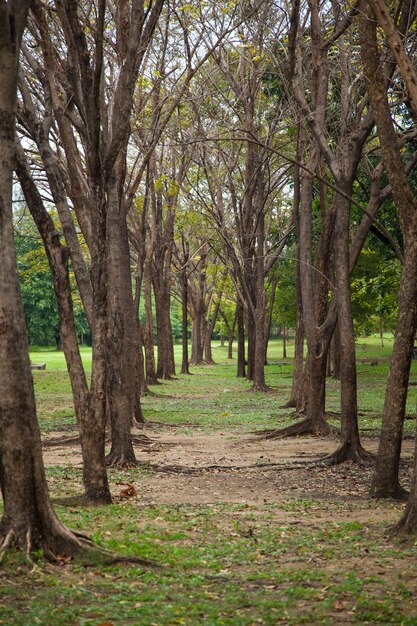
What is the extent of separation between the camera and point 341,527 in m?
9.53

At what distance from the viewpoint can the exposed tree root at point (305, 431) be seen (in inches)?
718

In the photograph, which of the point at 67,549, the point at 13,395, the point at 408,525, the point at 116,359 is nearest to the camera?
the point at 13,395

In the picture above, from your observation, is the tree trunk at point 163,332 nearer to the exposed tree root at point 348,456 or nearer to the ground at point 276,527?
the ground at point 276,527

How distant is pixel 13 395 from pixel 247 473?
740 cm

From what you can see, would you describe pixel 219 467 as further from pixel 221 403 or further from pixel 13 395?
pixel 221 403

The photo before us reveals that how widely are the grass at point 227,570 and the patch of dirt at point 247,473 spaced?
0.12m

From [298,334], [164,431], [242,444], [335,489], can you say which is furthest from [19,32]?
[298,334]

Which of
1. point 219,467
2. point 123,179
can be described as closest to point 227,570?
point 219,467

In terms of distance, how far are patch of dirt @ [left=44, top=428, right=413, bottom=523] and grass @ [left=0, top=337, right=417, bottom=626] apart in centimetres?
12

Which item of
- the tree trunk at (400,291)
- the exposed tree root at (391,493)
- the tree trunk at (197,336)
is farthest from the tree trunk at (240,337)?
the tree trunk at (400,291)

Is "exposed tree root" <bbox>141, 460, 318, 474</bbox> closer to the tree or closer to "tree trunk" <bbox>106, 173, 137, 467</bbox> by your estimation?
"tree trunk" <bbox>106, 173, 137, 467</bbox>

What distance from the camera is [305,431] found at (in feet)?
60.0

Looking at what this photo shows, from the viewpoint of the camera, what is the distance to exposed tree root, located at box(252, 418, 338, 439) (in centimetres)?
1823

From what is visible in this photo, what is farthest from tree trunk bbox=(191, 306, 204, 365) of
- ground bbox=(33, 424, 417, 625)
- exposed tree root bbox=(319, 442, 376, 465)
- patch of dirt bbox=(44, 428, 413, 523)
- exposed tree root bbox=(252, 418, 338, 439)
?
exposed tree root bbox=(319, 442, 376, 465)
